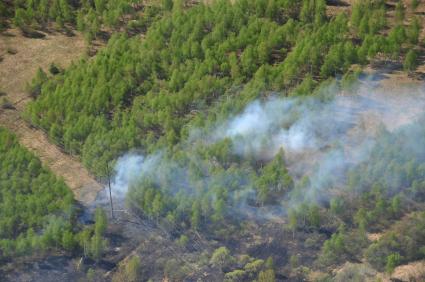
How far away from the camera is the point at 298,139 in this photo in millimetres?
51031

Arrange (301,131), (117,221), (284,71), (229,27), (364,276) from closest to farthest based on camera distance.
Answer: (364,276), (117,221), (301,131), (284,71), (229,27)

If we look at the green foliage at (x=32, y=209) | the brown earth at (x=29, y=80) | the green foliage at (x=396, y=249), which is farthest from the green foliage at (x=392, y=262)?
the brown earth at (x=29, y=80)

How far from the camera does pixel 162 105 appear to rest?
2127 inches

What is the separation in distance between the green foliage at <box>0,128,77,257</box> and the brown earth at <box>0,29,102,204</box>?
1.49m

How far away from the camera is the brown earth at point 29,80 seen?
50.0 metres

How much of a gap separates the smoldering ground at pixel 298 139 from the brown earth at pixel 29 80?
3.02 meters

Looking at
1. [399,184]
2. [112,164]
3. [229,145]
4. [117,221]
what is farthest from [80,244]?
[399,184]

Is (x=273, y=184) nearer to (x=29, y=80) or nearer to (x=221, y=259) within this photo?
(x=221, y=259)

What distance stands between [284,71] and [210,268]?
1884 centimetres

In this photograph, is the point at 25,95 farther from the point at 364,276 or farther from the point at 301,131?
the point at 364,276

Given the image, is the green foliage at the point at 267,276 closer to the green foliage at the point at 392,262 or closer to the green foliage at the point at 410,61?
the green foliage at the point at 392,262

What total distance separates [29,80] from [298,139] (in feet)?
74.9

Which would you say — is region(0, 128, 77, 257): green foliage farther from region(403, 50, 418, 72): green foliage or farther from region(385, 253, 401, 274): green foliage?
region(403, 50, 418, 72): green foliage

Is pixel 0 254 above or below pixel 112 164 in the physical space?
below
